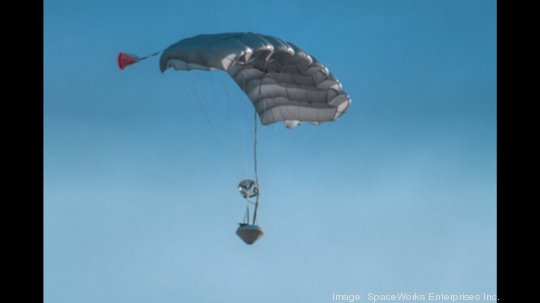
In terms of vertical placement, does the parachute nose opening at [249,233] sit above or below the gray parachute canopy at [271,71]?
below

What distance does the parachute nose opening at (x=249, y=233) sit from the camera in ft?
79.7

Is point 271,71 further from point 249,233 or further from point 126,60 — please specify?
point 249,233

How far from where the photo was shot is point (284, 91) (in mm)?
26781

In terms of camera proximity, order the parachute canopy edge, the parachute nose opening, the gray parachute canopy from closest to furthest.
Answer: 1. the gray parachute canopy
2. the parachute nose opening
3. the parachute canopy edge

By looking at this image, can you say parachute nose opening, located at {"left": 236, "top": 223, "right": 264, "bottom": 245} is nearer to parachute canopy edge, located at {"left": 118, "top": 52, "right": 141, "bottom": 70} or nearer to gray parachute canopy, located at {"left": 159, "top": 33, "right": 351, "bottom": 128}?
gray parachute canopy, located at {"left": 159, "top": 33, "right": 351, "bottom": 128}

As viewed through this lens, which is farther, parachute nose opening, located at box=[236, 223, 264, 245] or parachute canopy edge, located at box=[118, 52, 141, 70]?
parachute canopy edge, located at box=[118, 52, 141, 70]

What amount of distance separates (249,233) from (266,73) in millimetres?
5188

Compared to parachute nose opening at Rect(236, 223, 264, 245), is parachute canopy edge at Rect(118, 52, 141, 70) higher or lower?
higher

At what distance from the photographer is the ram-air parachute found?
23797 millimetres

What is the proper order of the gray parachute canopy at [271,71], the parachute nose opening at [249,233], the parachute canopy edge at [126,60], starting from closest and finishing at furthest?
the gray parachute canopy at [271,71]
the parachute nose opening at [249,233]
the parachute canopy edge at [126,60]

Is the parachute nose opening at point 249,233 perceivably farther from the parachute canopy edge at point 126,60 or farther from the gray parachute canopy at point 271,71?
the parachute canopy edge at point 126,60
